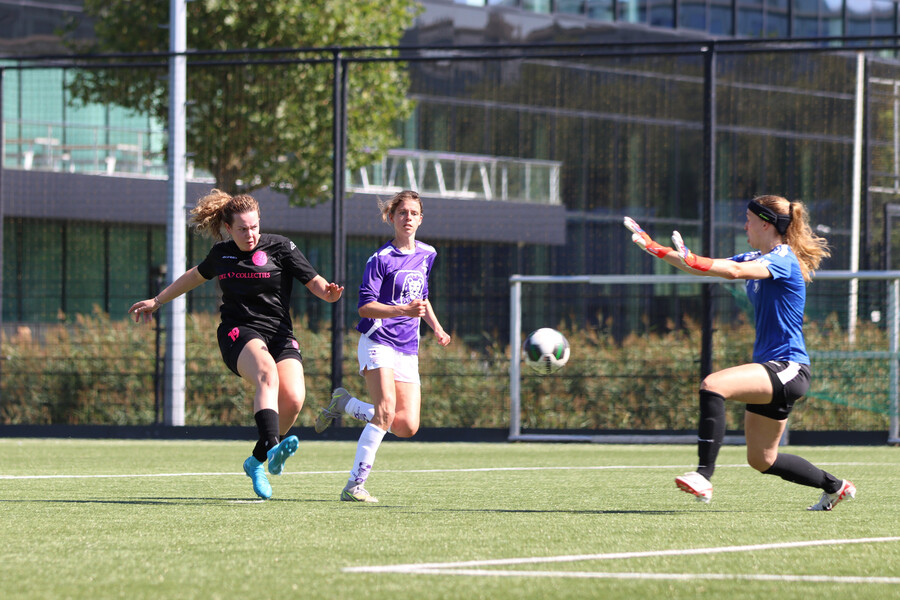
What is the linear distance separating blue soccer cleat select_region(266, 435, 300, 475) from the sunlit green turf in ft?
0.65

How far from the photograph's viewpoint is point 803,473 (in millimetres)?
6891

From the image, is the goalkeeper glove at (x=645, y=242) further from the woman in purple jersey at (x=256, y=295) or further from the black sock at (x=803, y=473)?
the woman in purple jersey at (x=256, y=295)

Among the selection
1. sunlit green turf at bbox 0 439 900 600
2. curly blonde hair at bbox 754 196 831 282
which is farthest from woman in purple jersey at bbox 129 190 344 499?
curly blonde hair at bbox 754 196 831 282

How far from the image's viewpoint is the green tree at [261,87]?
50.1ft

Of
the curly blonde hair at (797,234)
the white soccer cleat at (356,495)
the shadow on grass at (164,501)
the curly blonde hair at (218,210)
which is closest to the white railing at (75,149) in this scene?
the curly blonde hair at (218,210)

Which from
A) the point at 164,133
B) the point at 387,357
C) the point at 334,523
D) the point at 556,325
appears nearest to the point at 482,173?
the point at 164,133

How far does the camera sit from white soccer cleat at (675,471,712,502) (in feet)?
21.1

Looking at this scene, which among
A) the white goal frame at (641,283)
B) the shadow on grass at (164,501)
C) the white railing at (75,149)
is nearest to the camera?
the shadow on grass at (164,501)

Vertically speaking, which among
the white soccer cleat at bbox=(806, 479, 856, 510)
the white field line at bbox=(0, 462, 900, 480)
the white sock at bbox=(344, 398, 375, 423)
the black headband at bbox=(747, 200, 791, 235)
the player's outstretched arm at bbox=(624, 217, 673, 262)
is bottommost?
the white field line at bbox=(0, 462, 900, 480)

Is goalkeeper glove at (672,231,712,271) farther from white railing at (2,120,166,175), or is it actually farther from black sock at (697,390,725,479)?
white railing at (2,120,166,175)

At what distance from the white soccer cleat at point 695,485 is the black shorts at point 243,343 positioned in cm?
248

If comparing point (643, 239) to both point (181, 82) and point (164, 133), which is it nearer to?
point (181, 82)

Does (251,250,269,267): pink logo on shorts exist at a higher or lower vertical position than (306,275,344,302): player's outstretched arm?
higher

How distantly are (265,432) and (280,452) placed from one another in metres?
0.17
